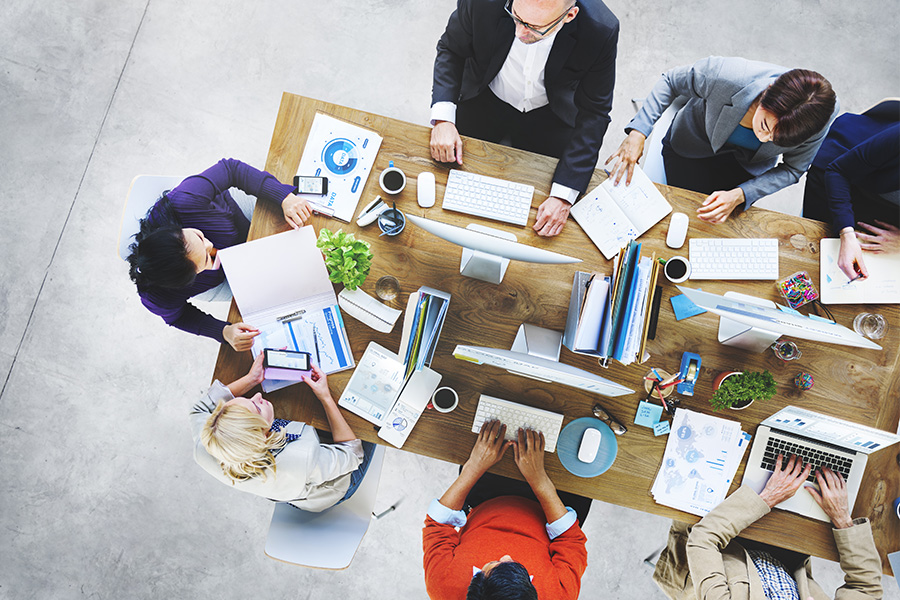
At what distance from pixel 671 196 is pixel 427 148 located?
3.01ft

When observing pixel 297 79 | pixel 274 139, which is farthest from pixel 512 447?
pixel 297 79

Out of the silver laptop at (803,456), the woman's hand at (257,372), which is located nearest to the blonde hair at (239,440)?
the woman's hand at (257,372)

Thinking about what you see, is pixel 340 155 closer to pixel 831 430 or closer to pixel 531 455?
pixel 531 455

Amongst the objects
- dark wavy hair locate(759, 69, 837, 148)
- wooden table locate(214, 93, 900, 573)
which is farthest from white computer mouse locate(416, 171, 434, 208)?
dark wavy hair locate(759, 69, 837, 148)

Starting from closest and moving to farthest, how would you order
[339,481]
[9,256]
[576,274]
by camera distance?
[576,274]
[339,481]
[9,256]

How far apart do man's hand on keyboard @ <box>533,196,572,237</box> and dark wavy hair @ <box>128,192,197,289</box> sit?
1208 mm

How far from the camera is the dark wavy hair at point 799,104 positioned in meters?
1.63

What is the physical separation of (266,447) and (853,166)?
2.37m

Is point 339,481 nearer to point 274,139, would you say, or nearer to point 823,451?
point 274,139

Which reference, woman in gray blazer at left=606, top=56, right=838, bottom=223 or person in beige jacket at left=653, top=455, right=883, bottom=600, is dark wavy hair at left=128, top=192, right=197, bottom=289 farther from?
person in beige jacket at left=653, top=455, right=883, bottom=600

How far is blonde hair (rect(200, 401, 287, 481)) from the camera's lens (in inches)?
61.5

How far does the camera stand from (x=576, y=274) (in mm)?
1760

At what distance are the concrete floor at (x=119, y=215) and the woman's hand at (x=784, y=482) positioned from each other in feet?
3.23

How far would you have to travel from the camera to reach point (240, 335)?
5.71 ft
